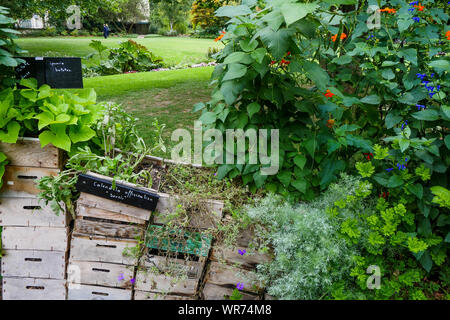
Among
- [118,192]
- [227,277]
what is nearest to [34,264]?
[118,192]

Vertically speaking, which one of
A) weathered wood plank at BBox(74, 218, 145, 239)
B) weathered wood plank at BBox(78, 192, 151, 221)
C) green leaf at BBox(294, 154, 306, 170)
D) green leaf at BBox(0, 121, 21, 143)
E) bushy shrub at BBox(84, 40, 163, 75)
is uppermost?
green leaf at BBox(0, 121, 21, 143)

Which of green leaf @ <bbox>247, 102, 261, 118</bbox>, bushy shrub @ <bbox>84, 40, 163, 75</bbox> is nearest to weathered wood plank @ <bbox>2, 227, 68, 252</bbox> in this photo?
green leaf @ <bbox>247, 102, 261, 118</bbox>

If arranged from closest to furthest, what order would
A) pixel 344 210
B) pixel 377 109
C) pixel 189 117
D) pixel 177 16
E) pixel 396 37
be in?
pixel 344 210
pixel 396 37
pixel 377 109
pixel 189 117
pixel 177 16

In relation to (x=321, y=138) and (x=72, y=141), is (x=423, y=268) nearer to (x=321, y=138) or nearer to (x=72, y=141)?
(x=321, y=138)

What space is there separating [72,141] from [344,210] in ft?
4.59

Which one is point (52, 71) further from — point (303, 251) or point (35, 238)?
point (303, 251)

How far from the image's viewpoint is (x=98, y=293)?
170 centimetres

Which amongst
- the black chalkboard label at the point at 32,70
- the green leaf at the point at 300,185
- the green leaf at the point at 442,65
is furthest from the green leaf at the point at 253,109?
the black chalkboard label at the point at 32,70

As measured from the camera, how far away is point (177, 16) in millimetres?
23219

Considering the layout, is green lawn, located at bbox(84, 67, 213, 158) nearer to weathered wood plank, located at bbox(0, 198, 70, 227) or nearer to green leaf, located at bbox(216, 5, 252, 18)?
weathered wood plank, located at bbox(0, 198, 70, 227)

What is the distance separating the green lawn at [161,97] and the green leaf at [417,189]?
1559mm

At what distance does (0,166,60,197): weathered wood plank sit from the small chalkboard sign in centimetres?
50

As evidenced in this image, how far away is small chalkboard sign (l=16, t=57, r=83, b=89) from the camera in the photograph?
1818 mm
